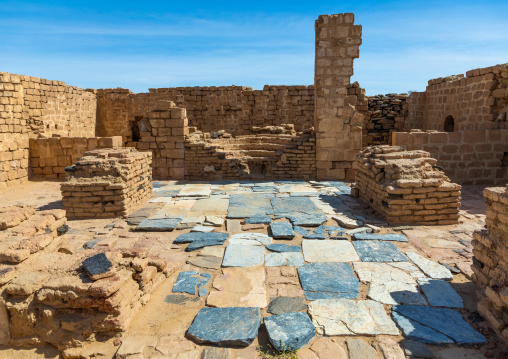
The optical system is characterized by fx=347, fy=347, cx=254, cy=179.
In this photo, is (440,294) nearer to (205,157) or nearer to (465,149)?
(465,149)

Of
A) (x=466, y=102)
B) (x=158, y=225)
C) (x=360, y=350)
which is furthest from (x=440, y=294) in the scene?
(x=466, y=102)

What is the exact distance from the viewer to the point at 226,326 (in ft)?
10.6

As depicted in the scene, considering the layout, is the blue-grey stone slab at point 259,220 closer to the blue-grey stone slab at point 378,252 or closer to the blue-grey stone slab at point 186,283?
the blue-grey stone slab at point 378,252

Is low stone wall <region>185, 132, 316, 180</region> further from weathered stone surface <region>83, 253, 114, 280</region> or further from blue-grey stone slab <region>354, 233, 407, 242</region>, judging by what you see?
weathered stone surface <region>83, 253, 114, 280</region>

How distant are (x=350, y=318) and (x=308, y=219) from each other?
10.6 feet

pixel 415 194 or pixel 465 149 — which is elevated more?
pixel 465 149

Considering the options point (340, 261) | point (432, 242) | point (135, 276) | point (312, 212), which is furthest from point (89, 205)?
point (432, 242)

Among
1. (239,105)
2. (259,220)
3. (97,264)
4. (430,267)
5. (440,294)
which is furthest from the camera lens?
(239,105)

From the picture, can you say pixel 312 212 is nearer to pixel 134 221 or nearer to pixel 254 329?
pixel 134 221

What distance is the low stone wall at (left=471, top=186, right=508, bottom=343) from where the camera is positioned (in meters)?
3.05

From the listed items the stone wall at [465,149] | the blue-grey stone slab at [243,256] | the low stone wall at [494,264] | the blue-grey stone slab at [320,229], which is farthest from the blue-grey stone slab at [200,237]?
the stone wall at [465,149]

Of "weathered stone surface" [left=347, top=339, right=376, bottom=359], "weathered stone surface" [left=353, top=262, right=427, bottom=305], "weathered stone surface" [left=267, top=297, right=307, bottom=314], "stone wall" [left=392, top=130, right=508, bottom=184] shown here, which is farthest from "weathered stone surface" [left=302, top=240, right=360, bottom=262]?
"stone wall" [left=392, top=130, right=508, bottom=184]

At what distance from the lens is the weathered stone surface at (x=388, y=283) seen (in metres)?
3.68

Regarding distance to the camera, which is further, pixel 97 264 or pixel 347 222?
pixel 347 222
